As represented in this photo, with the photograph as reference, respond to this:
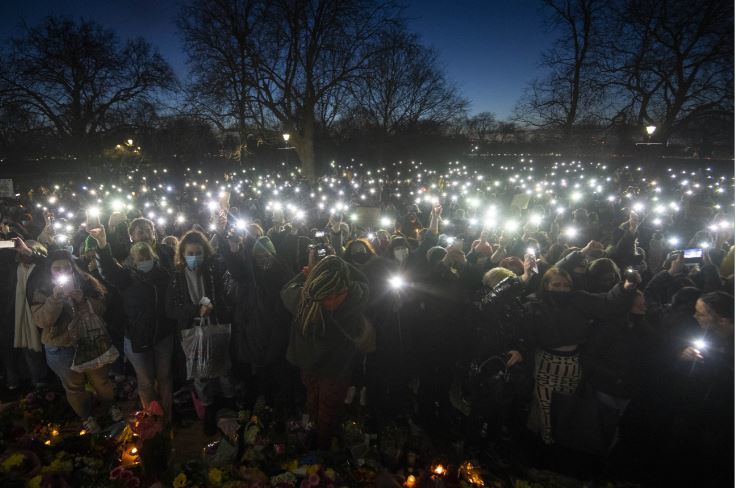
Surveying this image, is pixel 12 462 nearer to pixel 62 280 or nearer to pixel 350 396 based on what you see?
pixel 62 280

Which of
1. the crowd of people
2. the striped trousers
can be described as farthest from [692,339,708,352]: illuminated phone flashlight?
the striped trousers

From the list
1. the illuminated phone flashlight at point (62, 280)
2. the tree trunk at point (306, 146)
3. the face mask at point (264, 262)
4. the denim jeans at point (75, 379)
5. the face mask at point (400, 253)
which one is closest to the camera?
the illuminated phone flashlight at point (62, 280)

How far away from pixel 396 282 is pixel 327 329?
3.34 ft

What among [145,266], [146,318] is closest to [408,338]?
[146,318]

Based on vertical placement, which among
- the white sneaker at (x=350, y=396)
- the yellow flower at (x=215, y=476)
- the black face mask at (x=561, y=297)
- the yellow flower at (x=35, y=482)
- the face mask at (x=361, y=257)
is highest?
the face mask at (x=361, y=257)

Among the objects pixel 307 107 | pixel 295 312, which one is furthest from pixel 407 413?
pixel 307 107

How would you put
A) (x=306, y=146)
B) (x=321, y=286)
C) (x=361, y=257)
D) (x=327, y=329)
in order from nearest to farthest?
(x=321, y=286), (x=327, y=329), (x=361, y=257), (x=306, y=146)

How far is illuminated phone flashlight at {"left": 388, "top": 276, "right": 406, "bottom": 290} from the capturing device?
3904mm

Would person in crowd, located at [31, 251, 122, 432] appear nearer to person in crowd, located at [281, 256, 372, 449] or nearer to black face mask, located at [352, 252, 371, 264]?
person in crowd, located at [281, 256, 372, 449]

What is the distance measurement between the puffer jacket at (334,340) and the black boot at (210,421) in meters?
1.29

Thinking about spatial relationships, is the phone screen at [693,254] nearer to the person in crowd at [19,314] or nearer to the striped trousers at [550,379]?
the striped trousers at [550,379]

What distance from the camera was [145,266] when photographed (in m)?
3.64

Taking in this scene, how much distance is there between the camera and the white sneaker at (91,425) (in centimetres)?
378

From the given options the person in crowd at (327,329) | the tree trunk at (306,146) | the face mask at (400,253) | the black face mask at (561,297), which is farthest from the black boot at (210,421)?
the tree trunk at (306,146)
